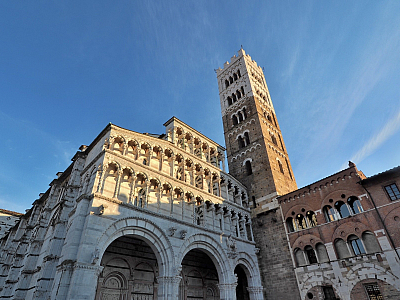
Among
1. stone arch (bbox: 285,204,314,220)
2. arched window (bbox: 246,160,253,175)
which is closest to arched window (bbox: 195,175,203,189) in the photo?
arched window (bbox: 246,160,253,175)

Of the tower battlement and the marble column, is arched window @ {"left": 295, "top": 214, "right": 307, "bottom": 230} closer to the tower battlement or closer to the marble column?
the marble column

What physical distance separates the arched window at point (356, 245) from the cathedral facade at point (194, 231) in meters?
0.07

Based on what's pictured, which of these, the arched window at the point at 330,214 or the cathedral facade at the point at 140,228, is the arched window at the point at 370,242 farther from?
the cathedral facade at the point at 140,228

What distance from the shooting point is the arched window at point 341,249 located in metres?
19.5

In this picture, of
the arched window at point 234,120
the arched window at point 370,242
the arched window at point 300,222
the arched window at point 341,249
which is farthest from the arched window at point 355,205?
the arched window at point 234,120

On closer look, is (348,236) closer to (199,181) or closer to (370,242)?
(370,242)

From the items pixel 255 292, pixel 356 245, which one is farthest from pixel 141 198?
pixel 356 245

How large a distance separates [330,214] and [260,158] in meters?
9.91

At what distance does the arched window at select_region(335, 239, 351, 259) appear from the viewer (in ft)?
63.8

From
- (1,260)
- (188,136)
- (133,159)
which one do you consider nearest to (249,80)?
(188,136)

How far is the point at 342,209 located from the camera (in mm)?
20891

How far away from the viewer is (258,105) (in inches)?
1364

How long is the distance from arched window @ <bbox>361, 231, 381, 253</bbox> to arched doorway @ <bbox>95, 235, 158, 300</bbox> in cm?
1624

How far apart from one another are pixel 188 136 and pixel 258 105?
13.4 m
